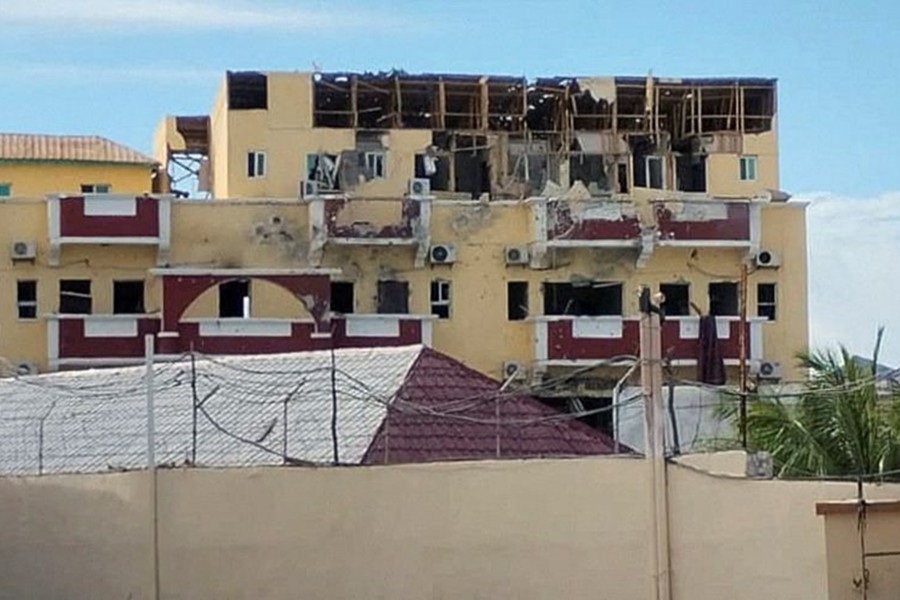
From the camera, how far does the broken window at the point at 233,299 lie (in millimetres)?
43594

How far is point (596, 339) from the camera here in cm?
4419

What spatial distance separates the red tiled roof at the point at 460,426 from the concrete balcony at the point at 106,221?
18319mm

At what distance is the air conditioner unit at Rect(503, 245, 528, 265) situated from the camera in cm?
4472

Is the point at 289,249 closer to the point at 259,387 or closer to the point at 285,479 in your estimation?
the point at 259,387

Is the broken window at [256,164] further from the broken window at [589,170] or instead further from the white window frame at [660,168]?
the white window frame at [660,168]

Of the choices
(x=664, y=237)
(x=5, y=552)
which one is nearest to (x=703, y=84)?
(x=664, y=237)

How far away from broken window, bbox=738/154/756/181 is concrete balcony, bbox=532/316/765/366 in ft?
24.9

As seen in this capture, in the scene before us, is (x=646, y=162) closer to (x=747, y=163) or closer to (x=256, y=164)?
(x=747, y=163)

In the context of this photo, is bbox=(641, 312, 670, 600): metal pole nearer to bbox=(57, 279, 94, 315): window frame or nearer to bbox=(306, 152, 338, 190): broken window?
bbox=(57, 279, 94, 315): window frame

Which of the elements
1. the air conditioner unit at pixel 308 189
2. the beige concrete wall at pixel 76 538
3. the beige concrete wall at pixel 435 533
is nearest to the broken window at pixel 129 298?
the air conditioner unit at pixel 308 189

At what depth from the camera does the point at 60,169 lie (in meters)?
53.0

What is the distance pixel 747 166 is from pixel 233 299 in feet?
47.6

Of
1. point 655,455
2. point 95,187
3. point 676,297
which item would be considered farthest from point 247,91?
point 655,455

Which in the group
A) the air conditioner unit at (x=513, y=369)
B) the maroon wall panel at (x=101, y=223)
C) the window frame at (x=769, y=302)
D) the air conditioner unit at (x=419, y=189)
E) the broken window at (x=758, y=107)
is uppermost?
the broken window at (x=758, y=107)
